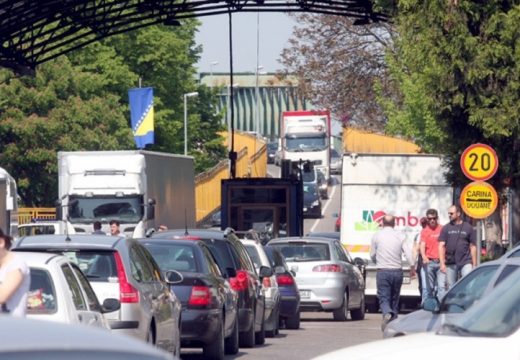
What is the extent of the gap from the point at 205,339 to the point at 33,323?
12.0 meters

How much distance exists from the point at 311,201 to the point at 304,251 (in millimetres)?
43831

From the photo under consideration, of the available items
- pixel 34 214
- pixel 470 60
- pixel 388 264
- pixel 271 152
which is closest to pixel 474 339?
pixel 388 264

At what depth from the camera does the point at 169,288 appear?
1499 cm

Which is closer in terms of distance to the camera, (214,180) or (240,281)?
(240,281)

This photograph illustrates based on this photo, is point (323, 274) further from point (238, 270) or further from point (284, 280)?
point (238, 270)

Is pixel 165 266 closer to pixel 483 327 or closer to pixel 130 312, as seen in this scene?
pixel 130 312

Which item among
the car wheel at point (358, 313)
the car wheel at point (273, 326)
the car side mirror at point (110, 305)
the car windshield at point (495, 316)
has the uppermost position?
the car windshield at point (495, 316)

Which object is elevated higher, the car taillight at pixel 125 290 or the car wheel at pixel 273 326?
the car taillight at pixel 125 290

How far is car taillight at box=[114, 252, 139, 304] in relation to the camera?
1317 cm

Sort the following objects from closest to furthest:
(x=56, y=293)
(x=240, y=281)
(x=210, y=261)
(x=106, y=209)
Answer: (x=56, y=293) → (x=210, y=261) → (x=240, y=281) → (x=106, y=209)

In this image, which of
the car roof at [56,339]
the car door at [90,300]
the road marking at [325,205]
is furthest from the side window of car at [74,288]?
the road marking at [325,205]

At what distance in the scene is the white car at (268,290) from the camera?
831 inches

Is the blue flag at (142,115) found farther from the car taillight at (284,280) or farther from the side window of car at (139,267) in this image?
the side window of car at (139,267)

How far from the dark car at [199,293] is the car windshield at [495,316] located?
26.2ft
